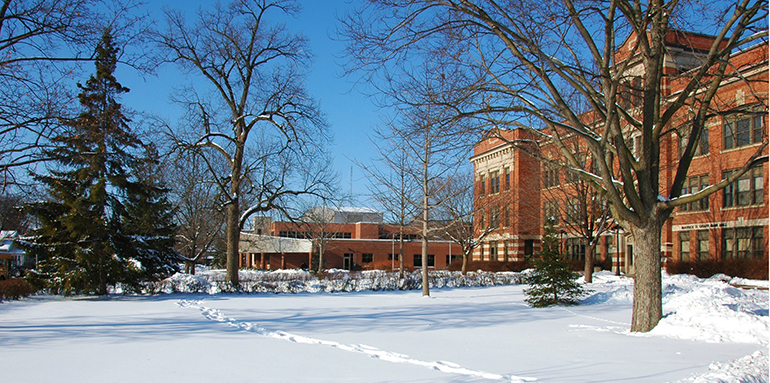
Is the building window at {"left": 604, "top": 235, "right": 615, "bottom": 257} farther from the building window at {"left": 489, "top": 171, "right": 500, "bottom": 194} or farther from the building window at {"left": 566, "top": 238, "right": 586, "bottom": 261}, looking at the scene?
the building window at {"left": 489, "top": 171, "right": 500, "bottom": 194}

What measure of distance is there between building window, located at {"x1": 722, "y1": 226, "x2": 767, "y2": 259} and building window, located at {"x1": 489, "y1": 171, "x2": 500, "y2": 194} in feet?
62.5

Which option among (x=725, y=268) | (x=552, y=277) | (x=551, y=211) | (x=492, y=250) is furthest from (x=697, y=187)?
(x=492, y=250)

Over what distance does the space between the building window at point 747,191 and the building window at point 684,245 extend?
313 cm

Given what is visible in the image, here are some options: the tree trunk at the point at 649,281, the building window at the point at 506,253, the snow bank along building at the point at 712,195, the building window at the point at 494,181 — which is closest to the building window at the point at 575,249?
the snow bank along building at the point at 712,195

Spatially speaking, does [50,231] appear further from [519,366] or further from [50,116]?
[519,366]

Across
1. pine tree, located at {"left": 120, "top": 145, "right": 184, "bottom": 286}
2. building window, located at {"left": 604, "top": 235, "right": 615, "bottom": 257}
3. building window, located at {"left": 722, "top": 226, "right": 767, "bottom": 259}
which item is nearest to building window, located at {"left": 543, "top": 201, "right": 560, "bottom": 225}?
building window, located at {"left": 604, "top": 235, "right": 615, "bottom": 257}

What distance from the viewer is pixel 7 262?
1476 inches

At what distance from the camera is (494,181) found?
47.8m

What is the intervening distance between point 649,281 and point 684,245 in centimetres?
2539

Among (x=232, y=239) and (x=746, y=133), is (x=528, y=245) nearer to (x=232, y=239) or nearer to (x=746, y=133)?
(x=746, y=133)

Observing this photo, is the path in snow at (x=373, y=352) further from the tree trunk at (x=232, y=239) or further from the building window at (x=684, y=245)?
the building window at (x=684, y=245)

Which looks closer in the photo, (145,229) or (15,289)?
(15,289)

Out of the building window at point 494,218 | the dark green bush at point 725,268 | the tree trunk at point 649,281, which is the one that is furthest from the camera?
the building window at point 494,218

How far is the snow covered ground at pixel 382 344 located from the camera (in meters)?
6.96
